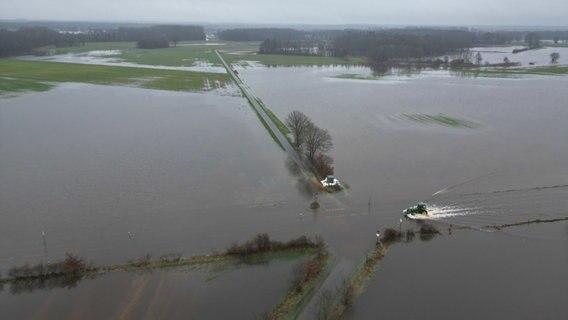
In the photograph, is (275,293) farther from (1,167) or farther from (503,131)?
(503,131)

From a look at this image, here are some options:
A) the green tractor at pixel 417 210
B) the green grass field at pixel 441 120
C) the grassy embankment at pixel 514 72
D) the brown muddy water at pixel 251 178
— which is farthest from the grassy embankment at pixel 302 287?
the grassy embankment at pixel 514 72

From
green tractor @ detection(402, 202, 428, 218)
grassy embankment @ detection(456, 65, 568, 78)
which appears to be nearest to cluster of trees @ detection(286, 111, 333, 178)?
green tractor @ detection(402, 202, 428, 218)

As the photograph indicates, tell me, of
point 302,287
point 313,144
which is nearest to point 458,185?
point 313,144

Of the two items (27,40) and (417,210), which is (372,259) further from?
(27,40)

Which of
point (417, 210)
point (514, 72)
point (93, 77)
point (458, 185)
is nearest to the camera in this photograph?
point (417, 210)

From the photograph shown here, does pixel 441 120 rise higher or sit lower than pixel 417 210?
higher

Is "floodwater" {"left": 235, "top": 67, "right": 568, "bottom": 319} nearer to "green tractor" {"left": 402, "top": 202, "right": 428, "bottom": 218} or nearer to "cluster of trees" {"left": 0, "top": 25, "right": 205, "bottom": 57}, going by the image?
"green tractor" {"left": 402, "top": 202, "right": 428, "bottom": 218}

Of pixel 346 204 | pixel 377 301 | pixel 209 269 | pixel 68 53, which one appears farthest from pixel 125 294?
pixel 68 53
